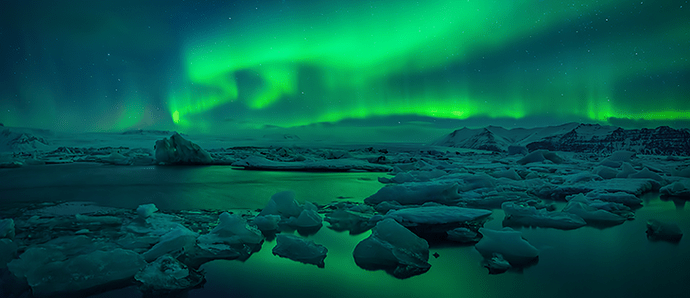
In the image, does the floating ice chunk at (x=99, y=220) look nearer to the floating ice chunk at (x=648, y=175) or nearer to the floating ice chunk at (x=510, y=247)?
the floating ice chunk at (x=510, y=247)

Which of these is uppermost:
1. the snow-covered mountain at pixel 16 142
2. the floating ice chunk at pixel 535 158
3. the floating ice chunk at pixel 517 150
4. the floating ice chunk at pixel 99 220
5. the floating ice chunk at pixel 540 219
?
the snow-covered mountain at pixel 16 142

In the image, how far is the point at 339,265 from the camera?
301cm

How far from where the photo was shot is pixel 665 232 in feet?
13.3

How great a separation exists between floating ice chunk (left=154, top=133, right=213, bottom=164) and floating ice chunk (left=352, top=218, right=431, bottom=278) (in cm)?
1552

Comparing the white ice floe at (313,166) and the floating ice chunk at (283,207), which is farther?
the white ice floe at (313,166)

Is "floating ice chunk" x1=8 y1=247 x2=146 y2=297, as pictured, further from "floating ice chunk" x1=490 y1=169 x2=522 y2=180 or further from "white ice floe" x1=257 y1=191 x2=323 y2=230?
"floating ice chunk" x1=490 y1=169 x2=522 y2=180

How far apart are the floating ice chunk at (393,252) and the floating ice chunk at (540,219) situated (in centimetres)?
225

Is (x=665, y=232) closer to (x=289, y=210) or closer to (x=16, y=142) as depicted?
(x=289, y=210)

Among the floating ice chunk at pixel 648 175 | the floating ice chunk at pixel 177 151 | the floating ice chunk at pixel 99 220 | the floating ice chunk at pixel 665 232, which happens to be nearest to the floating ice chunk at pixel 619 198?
the floating ice chunk at pixel 665 232

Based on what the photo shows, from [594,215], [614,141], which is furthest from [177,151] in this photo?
[614,141]

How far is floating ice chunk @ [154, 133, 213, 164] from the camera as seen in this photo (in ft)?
54.2

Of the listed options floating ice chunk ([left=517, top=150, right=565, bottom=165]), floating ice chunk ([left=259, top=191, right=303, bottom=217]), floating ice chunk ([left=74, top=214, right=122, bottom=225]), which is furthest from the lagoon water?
floating ice chunk ([left=517, top=150, right=565, bottom=165])

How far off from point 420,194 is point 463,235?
6.51ft

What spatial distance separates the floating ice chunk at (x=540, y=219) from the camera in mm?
4488
